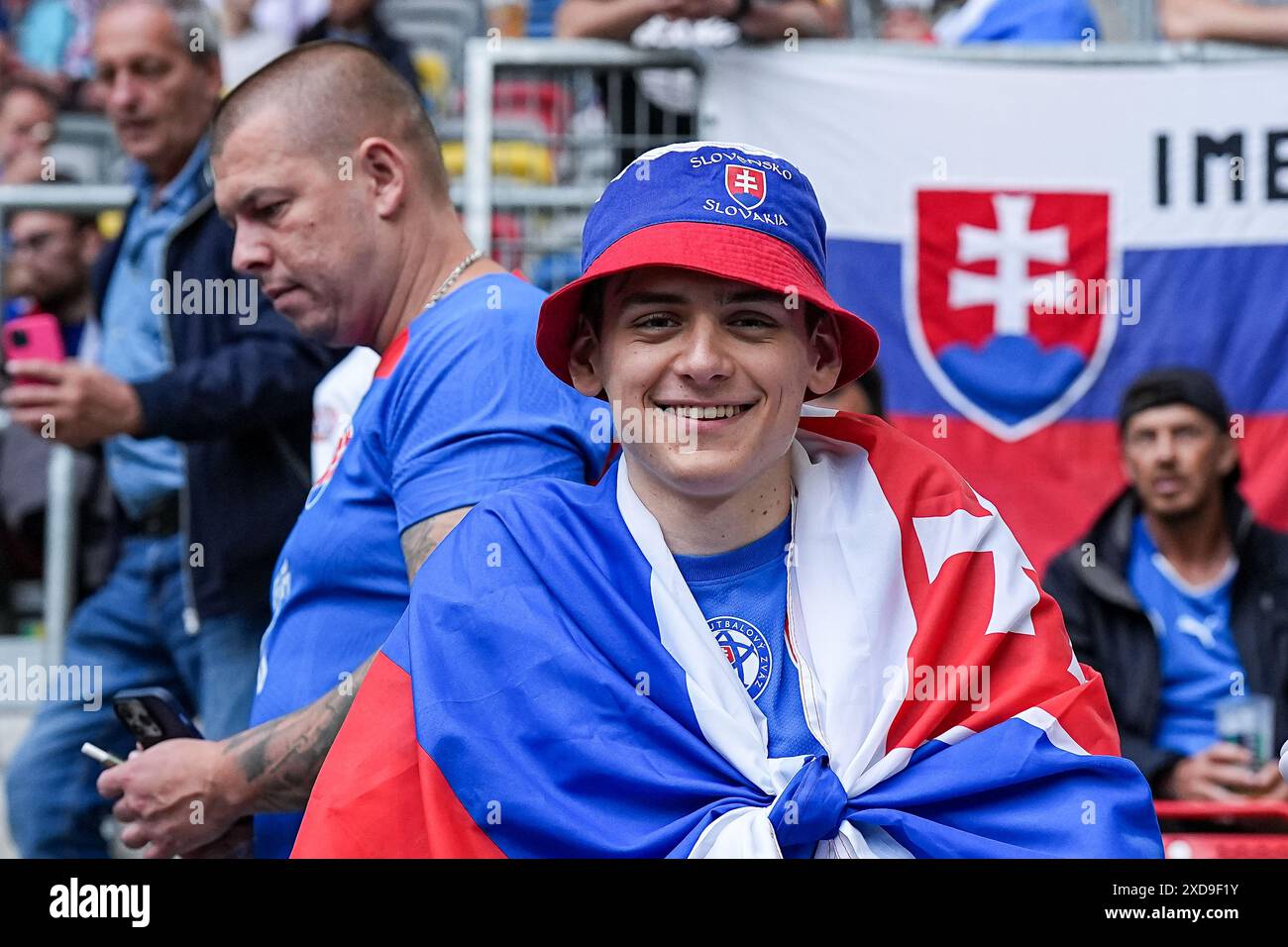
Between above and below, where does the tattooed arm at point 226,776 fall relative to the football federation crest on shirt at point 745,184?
below

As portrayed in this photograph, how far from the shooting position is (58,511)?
17.8 ft

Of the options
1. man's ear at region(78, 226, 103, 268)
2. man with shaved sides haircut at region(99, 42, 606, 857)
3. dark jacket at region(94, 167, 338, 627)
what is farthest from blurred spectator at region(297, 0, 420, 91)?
man with shaved sides haircut at region(99, 42, 606, 857)

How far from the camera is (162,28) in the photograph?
478cm

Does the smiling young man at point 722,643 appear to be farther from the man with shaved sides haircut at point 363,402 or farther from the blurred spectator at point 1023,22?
the blurred spectator at point 1023,22

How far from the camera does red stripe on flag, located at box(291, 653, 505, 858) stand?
2213 millimetres

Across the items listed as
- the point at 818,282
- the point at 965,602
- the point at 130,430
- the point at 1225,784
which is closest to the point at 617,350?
the point at 818,282

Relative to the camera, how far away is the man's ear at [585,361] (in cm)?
252

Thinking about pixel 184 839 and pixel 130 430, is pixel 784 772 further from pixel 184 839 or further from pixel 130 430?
pixel 130 430

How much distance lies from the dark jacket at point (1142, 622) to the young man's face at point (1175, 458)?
0.28ft

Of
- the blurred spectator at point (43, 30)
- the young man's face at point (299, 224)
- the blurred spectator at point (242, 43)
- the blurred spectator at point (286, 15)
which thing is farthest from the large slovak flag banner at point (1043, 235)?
the blurred spectator at point (43, 30)

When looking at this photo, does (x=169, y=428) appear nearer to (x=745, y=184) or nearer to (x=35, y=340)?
(x=35, y=340)

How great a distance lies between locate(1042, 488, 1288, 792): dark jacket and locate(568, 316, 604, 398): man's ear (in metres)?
2.51

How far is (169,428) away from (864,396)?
2006 mm

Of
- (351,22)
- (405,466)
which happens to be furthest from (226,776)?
(351,22)
